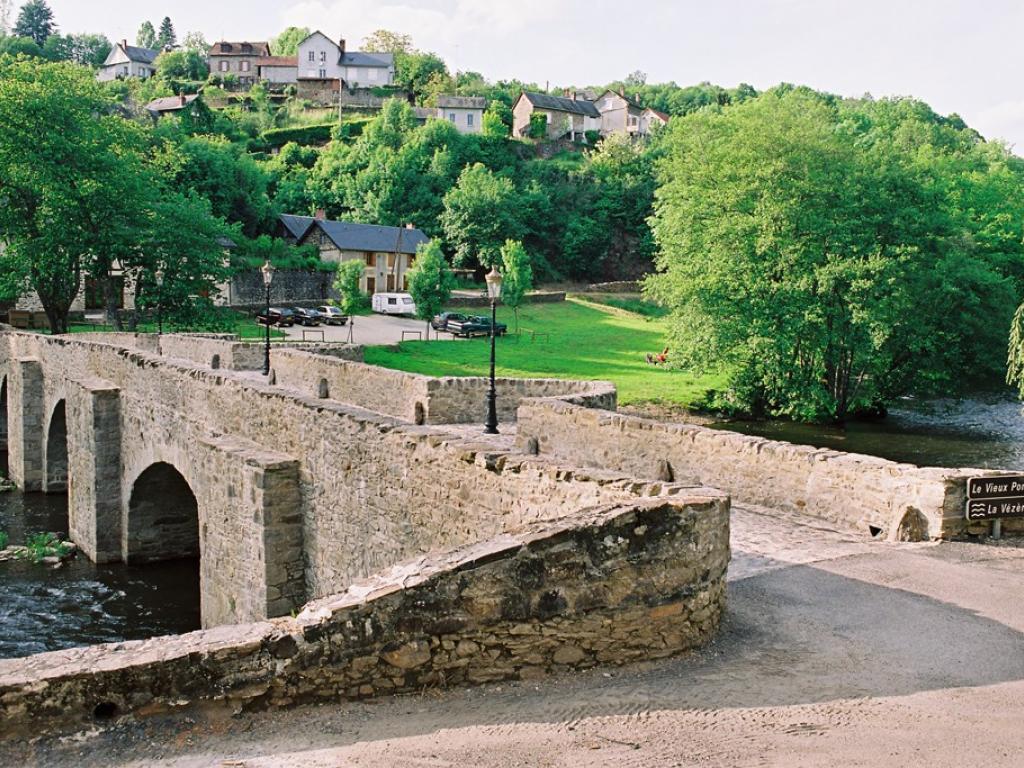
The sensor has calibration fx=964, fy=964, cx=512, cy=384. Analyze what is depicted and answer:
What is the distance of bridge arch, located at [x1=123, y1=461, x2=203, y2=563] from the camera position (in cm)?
1880

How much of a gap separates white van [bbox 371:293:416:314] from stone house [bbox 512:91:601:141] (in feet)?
178

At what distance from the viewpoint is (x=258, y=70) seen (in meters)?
120

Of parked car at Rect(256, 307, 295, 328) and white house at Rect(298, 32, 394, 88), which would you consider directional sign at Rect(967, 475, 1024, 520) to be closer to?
parked car at Rect(256, 307, 295, 328)

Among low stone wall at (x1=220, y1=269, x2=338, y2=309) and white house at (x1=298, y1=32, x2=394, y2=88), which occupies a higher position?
white house at (x1=298, y1=32, x2=394, y2=88)

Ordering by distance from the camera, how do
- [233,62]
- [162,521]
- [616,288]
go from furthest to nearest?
[233,62], [616,288], [162,521]

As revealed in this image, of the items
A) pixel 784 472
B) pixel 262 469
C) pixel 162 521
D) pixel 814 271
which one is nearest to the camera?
pixel 784 472

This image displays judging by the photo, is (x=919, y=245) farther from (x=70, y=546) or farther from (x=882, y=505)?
(x=70, y=546)

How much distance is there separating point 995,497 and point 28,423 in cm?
2338

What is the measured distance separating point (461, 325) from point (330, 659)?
143ft

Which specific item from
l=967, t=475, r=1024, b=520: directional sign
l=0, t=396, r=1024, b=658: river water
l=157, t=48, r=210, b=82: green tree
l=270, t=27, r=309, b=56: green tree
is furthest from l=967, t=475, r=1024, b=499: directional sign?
l=270, t=27, r=309, b=56: green tree

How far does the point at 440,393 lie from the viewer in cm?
1809

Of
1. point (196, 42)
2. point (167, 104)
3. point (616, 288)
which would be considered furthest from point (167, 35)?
point (616, 288)

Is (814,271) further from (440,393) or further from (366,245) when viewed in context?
(366,245)

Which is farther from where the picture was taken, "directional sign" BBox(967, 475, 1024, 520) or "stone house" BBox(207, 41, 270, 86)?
"stone house" BBox(207, 41, 270, 86)
